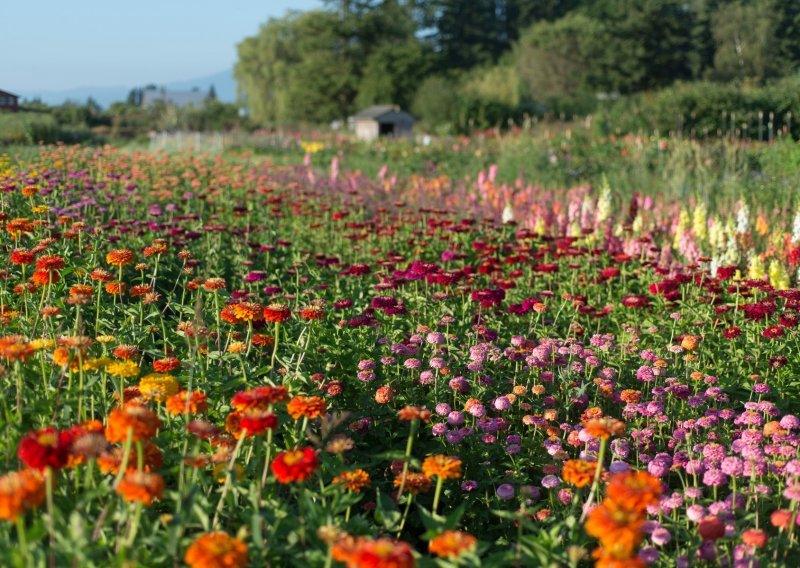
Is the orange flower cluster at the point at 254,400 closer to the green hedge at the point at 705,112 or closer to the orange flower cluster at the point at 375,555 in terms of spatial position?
the orange flower cluster at the point at 375,555

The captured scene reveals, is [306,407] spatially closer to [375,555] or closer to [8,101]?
[375,555]

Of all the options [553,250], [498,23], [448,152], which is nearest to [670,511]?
[553,250]

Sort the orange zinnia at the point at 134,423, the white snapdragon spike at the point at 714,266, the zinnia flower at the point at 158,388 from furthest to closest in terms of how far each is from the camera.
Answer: the white snapdragon spike at the point at 714,266 → the zinnia flower at the point at 158,388 → the orange zinnia at the point at 134,423

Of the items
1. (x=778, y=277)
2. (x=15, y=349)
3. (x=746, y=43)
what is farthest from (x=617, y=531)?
(x=746, y=43)

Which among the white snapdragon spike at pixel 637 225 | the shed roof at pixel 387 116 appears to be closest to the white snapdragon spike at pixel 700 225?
the white snapdragon spike at pixel 637 225

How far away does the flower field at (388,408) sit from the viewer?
2.06 metres

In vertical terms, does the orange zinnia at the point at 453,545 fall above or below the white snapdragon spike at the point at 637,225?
below

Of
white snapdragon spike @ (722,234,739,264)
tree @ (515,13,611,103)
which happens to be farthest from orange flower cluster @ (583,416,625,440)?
tree @ (515,13,611,103)

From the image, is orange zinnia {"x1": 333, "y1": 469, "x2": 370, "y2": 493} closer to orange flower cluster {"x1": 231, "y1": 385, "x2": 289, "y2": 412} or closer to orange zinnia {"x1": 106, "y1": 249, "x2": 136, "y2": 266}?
orange flower cluster {"x1": 231, "y1": 385, "x2": 289, "y2": 412}

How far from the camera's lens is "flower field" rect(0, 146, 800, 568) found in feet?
6.76

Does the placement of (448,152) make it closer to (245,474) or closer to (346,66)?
(245,474)

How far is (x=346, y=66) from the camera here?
5000 centimetres

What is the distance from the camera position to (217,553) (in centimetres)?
166

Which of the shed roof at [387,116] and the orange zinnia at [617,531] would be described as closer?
the orange zinnia at [617,531]
